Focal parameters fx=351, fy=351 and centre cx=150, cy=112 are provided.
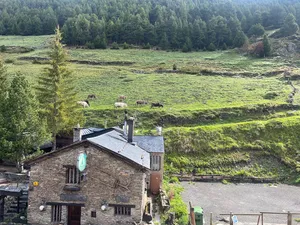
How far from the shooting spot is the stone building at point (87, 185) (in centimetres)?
2206

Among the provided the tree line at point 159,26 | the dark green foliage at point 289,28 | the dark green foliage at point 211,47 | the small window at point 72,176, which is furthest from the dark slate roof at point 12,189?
the dark green foliage at point 289,28

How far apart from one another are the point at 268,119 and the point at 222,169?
1258cm

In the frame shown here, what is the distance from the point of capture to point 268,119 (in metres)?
45.2

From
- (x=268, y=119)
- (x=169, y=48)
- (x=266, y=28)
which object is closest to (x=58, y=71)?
(x=268, y=119)

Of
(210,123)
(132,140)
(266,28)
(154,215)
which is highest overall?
(266,28)

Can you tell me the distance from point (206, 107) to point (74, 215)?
95.6 ft

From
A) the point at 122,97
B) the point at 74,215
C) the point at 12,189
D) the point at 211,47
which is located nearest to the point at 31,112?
the point at 12,189

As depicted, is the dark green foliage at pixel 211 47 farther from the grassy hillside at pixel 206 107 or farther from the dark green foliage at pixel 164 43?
the grassy hillside at pixel 206 107

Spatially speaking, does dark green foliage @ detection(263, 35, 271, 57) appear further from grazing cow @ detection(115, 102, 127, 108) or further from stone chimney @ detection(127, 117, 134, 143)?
stone chimney @ detection(127, 117, 134, 143)

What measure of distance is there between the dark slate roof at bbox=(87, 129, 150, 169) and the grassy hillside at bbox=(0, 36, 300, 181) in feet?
34.4

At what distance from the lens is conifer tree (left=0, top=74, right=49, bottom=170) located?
27.5 metres

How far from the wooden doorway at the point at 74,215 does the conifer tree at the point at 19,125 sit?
7.99 metres

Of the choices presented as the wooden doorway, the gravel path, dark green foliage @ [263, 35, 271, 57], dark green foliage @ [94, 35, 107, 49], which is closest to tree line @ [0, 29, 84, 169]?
the wooden doorway

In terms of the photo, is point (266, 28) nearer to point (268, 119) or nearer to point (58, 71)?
point (268, 119)
